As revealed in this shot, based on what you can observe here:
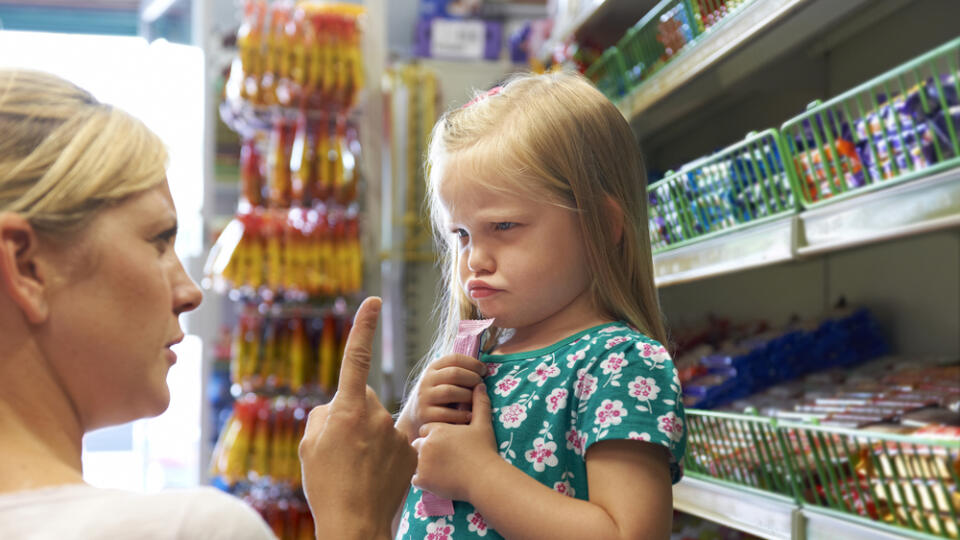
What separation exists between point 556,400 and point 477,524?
19 cm

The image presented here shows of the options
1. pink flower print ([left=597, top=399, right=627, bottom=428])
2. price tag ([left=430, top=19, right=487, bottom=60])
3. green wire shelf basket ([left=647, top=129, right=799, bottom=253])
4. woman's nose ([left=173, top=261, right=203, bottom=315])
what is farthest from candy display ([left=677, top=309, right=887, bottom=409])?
price tag ([left=430, top=19, right=487, bottom=60])

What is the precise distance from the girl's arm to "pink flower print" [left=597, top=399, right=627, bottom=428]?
3cm

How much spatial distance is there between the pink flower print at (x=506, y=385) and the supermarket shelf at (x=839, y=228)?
0.57 metres

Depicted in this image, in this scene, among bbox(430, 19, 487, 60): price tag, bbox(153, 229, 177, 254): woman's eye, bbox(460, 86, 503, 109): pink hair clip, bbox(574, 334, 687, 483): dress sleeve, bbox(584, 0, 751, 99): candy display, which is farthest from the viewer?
bbox(430, 19, 487, 60): price tag

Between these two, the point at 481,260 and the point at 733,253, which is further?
the point at 733,253

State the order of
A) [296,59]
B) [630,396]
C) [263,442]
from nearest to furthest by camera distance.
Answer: [630,396] → [263,442] → [296,59]

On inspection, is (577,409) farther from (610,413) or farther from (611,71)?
(611,71)

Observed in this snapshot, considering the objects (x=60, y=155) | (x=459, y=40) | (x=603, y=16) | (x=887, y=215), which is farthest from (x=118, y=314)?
(x=459, y=40)

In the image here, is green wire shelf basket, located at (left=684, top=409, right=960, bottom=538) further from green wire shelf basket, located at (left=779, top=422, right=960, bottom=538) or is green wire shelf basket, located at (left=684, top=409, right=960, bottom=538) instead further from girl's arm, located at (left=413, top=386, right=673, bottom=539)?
girl's arm, located at (left=413, top=386, right=673, bottom=539)

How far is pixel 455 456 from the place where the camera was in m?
1.10

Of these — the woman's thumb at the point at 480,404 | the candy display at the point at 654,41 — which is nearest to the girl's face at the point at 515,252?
the woman's thumb at the point at 480,404

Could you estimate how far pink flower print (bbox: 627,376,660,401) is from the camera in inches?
42.3

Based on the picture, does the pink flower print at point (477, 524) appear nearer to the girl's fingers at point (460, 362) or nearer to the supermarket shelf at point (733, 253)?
the girl's fingers at point (460, 362)

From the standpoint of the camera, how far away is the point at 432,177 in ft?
4.31
